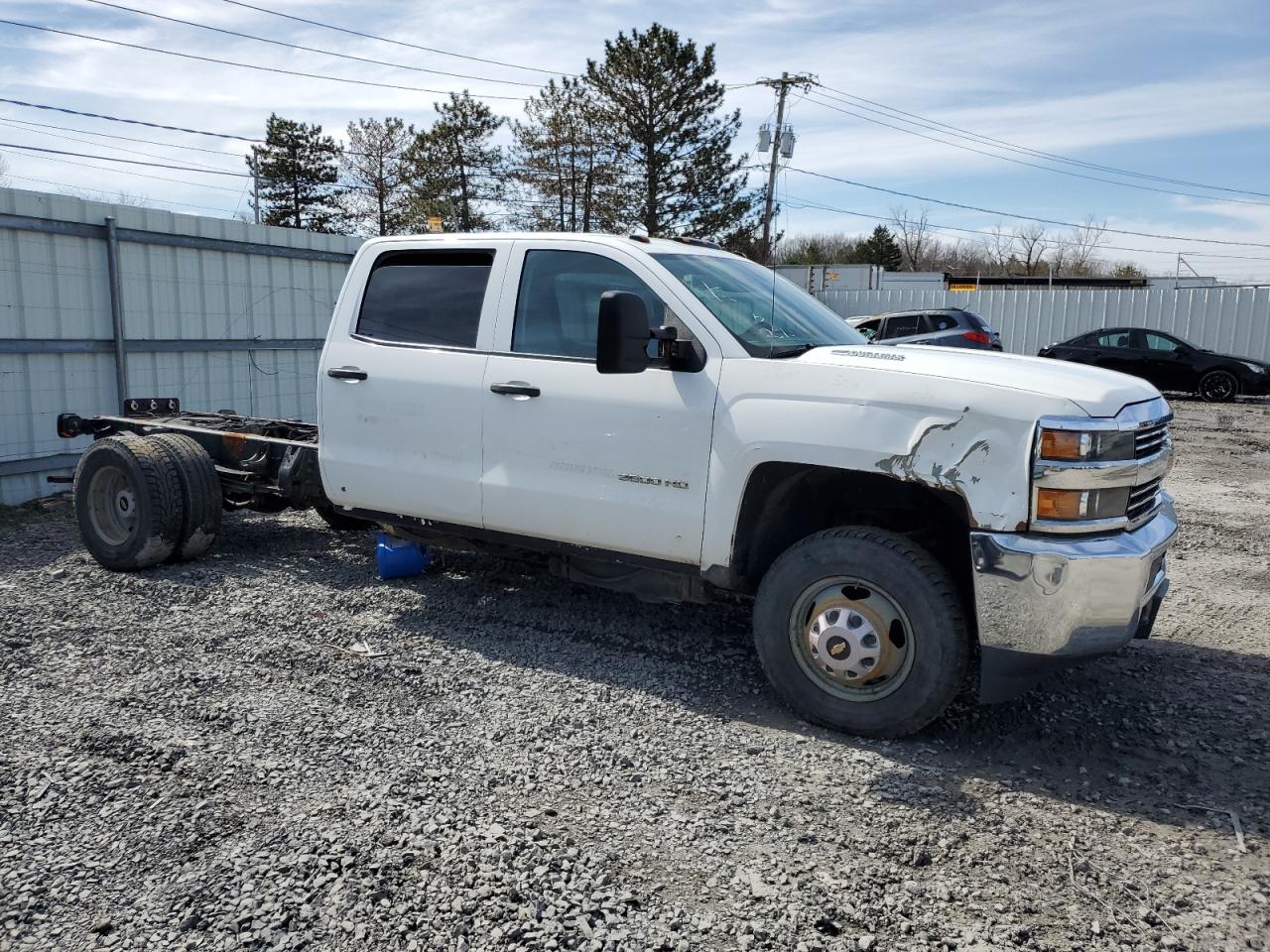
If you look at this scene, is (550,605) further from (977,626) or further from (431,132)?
(431,132)

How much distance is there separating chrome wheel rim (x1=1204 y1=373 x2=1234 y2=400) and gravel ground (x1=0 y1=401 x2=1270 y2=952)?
16530mm

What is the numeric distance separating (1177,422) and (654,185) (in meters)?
25.2

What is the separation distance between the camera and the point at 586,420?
4680 millimetres

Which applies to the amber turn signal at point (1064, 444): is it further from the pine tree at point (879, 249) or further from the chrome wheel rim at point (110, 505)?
the pine tree at point (879, 249)

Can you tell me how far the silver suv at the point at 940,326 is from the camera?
758 inches

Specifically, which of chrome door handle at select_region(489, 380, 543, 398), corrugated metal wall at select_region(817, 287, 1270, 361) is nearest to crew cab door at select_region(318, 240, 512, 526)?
chrome door handle at select_region(489, 380, 543, 398)

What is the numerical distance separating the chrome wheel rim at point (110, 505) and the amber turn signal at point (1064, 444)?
18.5 feet

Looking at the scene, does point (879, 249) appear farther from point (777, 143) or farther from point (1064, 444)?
point (1064, 444)

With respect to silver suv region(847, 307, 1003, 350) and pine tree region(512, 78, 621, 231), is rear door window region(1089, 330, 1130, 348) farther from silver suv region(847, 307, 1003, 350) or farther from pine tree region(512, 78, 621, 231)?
pine tree region(512, 78, 621, 231)

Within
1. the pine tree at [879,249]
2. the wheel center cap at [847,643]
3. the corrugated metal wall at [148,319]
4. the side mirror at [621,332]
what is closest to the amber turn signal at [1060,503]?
the wheel center cap at [847,643]

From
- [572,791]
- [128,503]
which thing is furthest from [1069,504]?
[128,503]

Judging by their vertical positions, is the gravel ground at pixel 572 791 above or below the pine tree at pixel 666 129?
below

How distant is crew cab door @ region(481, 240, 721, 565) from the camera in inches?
176

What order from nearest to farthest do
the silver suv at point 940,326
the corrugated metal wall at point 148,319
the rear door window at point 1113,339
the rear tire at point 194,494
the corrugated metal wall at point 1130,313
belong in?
the rear tire at point 194,494, the corrugated metal wall at point 148,319, the silver suv at point 940,326, the rear door window at point 1113,339, the corrugated metal wall at point 1130,313
